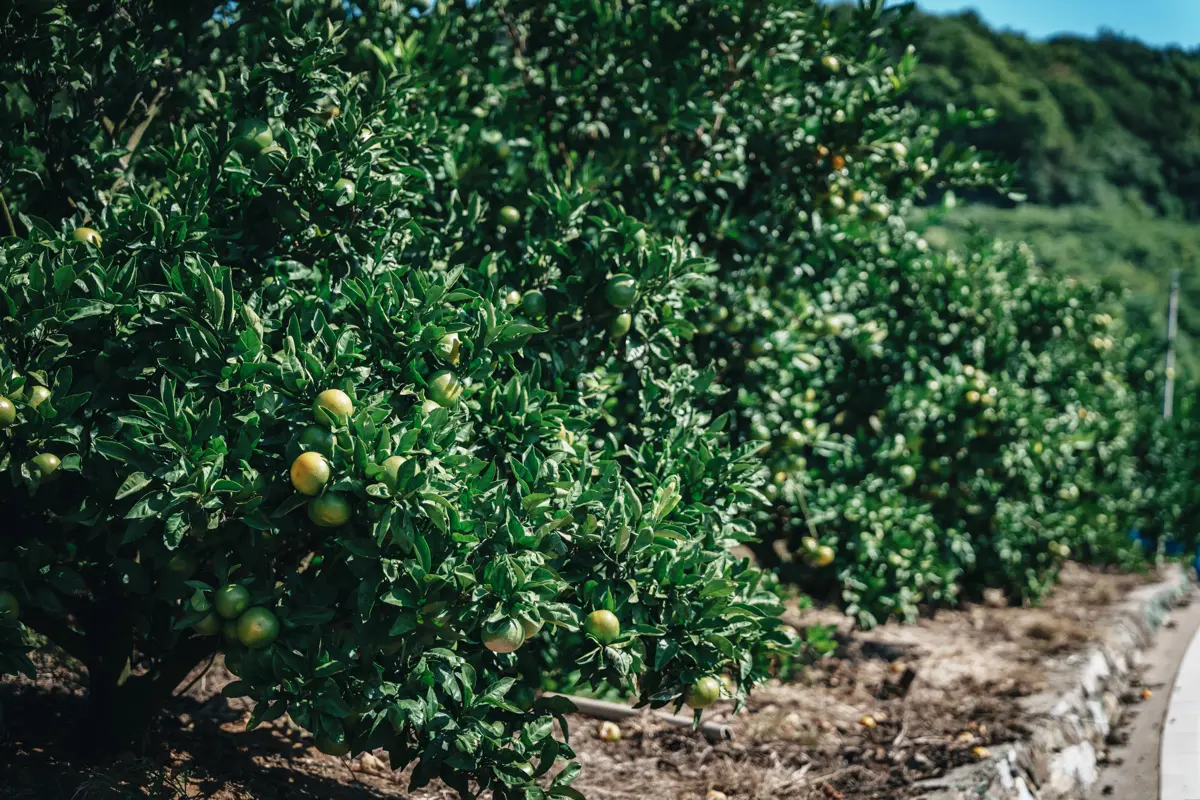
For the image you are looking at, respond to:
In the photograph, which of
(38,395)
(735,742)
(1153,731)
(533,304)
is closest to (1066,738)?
(1153,731)

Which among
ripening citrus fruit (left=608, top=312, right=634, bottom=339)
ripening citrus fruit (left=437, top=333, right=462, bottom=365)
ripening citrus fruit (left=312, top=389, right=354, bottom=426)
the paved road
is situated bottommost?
the paved road

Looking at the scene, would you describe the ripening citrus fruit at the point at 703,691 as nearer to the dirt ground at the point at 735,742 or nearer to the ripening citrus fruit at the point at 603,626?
the ripening citrus fruit at the point at 603,626

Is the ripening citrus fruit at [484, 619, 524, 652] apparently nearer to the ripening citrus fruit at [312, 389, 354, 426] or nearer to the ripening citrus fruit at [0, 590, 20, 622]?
the ripening citrus fruit at [312, 389, 354, 426]

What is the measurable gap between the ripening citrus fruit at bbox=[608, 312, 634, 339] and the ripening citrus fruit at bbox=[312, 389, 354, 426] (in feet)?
3.57

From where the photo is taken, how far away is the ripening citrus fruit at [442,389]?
2.56 metres

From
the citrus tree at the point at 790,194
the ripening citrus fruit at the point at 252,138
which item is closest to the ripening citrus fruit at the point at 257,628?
the ripening citrus fruit at the point at 252,138

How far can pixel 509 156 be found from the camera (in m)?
3.89

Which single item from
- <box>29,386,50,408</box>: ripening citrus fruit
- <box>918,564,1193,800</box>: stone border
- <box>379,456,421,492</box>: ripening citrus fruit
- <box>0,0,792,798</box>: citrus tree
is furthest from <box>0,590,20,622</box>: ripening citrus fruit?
<box>918,564,1193,800</box>: stone border

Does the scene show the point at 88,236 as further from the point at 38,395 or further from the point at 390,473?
the point at 390,473

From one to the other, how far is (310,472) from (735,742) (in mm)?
2652

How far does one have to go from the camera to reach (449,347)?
2584mm

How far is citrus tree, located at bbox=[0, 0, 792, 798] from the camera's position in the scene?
91.0 inches

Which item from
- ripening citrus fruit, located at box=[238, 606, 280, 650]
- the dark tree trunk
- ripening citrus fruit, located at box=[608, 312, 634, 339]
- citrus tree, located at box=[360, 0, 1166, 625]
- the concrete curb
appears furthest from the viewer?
the concrete curb

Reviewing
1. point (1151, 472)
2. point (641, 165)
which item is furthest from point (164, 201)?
point (1151, 472)
